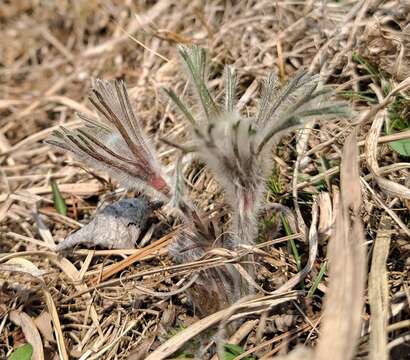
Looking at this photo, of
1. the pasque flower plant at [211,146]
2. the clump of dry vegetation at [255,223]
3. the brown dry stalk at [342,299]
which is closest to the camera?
the brown dry stalk at [342,299]

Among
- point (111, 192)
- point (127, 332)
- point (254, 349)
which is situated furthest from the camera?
point (111, 192)

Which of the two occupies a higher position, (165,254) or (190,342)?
(165,254)

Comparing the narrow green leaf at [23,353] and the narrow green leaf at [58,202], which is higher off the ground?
the narrow green leaf at [58,202]

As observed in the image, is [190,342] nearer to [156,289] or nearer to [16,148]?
[156,289]

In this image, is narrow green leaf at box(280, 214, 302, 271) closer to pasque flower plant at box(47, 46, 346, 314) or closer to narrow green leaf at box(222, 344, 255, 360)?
pasque flower plant at box(47, 46, 346, 314)

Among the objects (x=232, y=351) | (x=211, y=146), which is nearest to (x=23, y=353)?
(x=232, y=351)

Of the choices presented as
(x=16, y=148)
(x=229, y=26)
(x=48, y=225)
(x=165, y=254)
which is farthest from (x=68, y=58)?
(x=165, y=254)

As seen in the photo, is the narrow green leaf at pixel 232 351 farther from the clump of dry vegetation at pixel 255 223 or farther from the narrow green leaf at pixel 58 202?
the narrow green leaf at pixel 58 202

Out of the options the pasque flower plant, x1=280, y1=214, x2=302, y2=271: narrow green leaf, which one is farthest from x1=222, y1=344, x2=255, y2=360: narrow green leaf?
x1=280, y1=214, x2=302, y2=271: narrow green leaf

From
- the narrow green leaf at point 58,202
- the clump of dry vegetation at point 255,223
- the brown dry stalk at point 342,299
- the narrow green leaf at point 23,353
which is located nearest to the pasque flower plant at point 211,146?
the clump of dry vegetation at point 255,223
